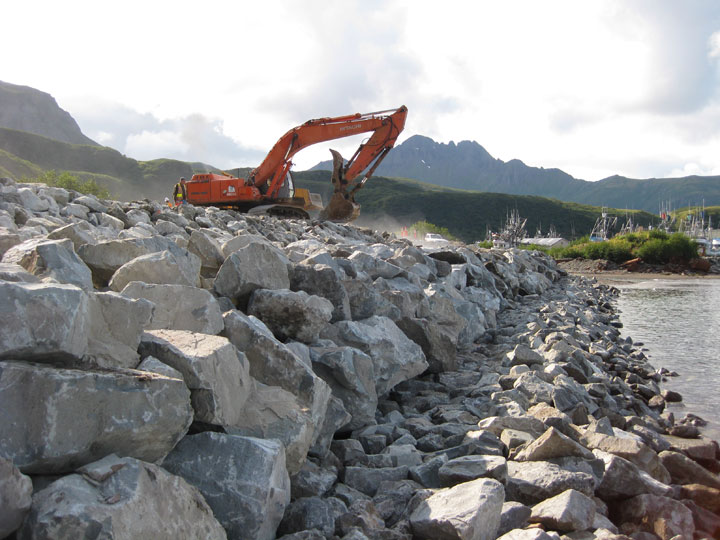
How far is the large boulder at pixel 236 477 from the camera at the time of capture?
6.72 ft

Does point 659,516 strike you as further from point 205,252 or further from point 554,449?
point 205,252

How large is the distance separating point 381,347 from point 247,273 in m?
1.21

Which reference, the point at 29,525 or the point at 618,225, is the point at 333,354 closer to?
the point at 29,525

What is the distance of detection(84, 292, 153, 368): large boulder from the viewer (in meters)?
2.13

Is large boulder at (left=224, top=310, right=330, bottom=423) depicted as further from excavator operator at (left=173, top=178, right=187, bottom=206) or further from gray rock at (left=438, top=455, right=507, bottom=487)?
excavator operator at (left=173, top=178, right=187, bottom=206)

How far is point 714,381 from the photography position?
670 cm

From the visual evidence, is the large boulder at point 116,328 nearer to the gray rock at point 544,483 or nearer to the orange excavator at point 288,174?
the gray rock at point 544,483

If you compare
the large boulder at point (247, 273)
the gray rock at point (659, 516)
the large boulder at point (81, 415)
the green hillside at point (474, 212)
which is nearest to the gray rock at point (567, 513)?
the gray rock at point (659, 516)

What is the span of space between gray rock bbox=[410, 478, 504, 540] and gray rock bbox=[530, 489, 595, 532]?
0.20 meters

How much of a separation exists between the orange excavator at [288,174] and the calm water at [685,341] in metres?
9.52

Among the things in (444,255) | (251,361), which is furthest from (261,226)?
(251,361)

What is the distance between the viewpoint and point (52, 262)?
2709 mm

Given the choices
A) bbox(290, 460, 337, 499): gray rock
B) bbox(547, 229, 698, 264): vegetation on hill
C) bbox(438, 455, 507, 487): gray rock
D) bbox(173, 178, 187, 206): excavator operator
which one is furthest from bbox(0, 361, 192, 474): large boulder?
bbox(547, 229, 698, 264): vegetation on hill

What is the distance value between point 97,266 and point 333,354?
1.66m
